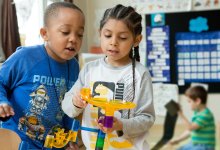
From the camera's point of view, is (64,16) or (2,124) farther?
(2,124)

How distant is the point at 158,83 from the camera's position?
18.1 inches

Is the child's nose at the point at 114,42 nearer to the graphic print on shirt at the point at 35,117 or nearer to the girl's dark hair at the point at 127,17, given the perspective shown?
the girl's dark hair at the point at 127,17

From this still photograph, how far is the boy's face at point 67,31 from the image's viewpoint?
1.89 ft

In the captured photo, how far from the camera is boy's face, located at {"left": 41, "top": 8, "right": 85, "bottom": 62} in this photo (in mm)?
576

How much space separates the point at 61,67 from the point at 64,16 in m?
0.16

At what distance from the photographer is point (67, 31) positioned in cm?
59

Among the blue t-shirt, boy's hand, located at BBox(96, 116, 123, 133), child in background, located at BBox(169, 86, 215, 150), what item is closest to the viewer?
child in background, located at BBox(169, 86, 215, 150)

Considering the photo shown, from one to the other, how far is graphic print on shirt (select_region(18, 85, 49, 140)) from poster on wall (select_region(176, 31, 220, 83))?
37cm

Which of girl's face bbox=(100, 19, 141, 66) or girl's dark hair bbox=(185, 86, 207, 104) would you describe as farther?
girl's face bbox=(100, 19, 141, 66)

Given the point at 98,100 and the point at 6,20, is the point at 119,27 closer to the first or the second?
the point at 98,100

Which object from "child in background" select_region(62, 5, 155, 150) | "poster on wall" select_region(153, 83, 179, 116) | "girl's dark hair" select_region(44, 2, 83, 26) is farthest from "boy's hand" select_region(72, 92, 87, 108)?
"girl's dark hair" select_region(44, 2, 83, 26)

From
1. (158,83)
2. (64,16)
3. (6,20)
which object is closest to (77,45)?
(64,16)

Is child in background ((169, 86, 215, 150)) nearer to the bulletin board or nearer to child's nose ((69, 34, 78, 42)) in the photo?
the bulletin board

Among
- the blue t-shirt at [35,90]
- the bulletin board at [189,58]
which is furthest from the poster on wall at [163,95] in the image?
the blue t-shirt at [35,90]
